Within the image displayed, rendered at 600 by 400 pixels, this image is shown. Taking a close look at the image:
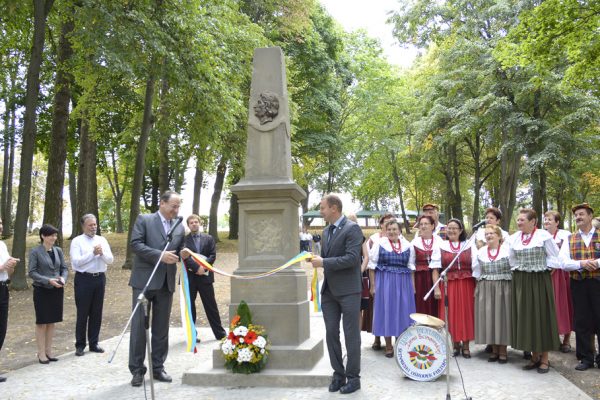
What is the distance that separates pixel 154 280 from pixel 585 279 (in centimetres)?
554

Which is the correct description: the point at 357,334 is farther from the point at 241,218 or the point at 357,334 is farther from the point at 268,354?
the point at 241,218

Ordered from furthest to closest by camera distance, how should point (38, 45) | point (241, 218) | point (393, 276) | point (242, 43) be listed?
point (242, 43)
point (38, 45)
point (393, 276)
point (241, 218)

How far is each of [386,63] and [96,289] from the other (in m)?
34.1

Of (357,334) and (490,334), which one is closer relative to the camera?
(357,334)

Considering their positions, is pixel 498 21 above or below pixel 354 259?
above

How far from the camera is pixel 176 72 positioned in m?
14.4

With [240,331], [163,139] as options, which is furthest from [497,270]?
[163,139]

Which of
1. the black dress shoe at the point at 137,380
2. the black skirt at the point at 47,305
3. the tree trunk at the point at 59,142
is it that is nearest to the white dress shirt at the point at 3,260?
the black skirt at the point at 47,305

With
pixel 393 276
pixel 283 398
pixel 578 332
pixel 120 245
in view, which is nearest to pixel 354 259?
pixel 283 398

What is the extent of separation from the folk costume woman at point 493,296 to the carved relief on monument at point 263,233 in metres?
2.87

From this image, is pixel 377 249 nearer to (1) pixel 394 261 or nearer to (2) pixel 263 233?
(1) pixel 394 261

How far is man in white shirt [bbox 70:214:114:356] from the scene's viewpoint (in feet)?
25.1

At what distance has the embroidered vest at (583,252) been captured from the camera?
22.6ft

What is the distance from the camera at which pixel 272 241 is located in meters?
6.72
